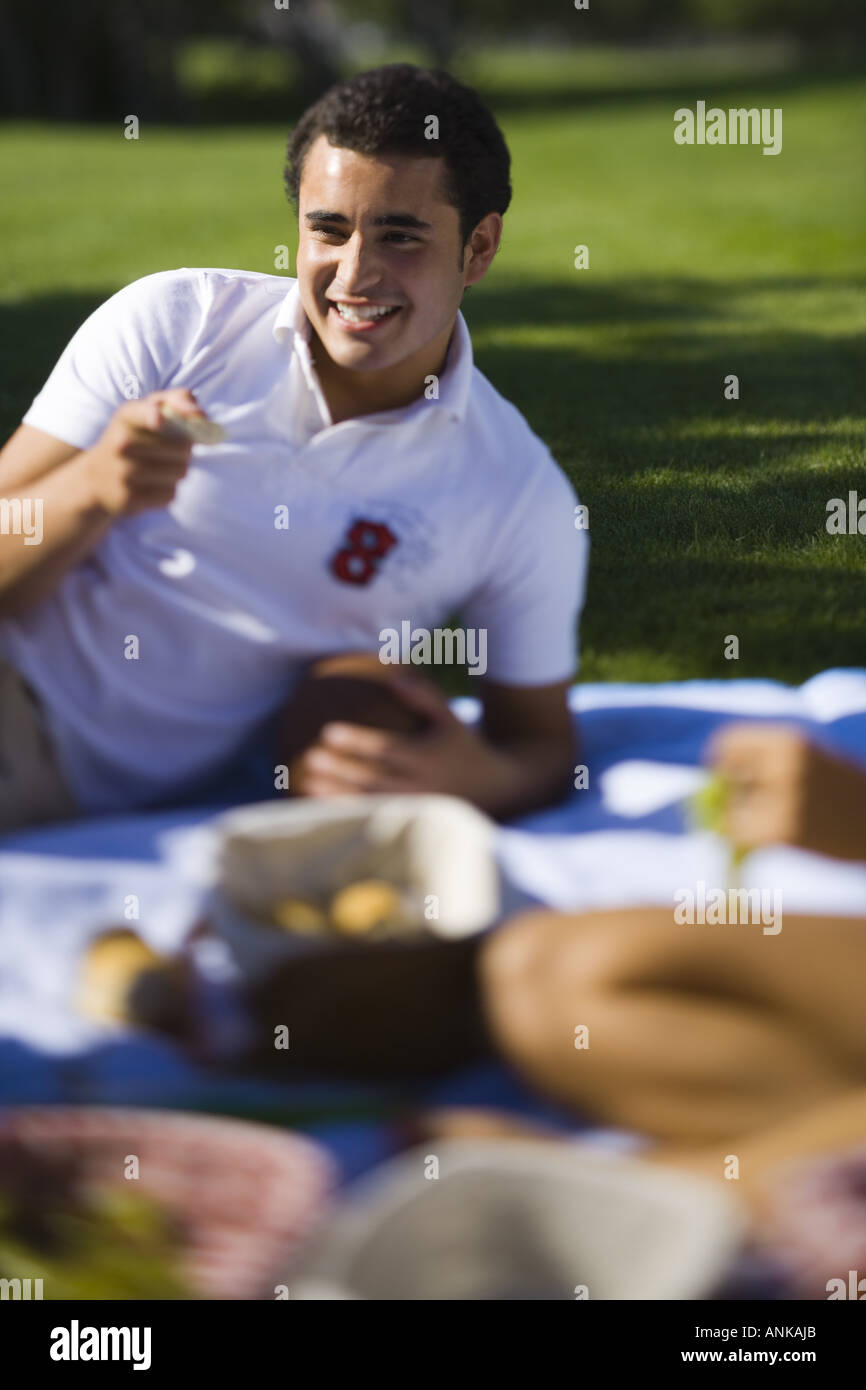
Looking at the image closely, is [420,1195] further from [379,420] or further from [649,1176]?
[379,420]

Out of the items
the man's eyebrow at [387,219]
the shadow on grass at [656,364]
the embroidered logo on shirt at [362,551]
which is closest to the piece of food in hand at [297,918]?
the embroidered logo on shirt at [362,551]

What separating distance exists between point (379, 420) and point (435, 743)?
32 cm

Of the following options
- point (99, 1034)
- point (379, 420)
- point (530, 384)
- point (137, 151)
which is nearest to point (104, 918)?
point (99, 1034)

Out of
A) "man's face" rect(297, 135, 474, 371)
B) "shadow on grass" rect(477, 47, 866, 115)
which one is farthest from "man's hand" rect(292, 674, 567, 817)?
"shadow on grass" rect(477, 47, 866, 115)

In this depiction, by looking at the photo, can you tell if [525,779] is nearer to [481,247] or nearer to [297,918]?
[297,918]

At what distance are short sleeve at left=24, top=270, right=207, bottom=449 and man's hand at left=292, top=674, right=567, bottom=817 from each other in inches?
14.9

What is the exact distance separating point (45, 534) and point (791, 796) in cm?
72

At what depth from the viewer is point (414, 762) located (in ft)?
5.08

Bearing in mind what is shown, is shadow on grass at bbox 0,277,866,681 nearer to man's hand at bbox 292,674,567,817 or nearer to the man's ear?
man's hand at bbox 292,674,567,817

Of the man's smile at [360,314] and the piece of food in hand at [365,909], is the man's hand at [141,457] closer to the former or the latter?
the man's smile at [360,314]

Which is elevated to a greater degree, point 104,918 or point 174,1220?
point 104,918

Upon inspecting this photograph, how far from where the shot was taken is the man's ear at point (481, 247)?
1654 mm
